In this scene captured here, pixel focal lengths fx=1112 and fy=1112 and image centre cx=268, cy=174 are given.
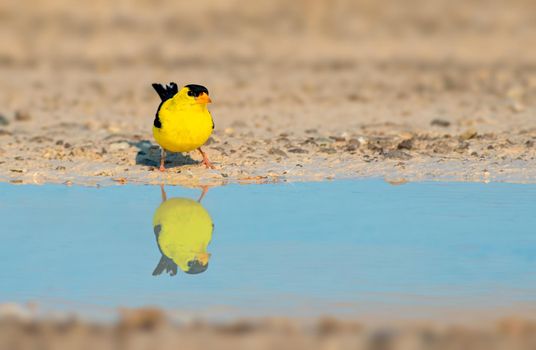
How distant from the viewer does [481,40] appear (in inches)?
707

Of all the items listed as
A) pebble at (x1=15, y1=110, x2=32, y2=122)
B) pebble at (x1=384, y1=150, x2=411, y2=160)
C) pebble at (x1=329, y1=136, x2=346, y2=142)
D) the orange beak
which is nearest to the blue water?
the orange beak

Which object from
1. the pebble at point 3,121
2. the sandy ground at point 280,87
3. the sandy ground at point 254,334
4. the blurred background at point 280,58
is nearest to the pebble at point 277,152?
the sandy ground at point 280,87

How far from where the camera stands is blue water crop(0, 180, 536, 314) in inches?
201

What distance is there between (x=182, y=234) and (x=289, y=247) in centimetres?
71

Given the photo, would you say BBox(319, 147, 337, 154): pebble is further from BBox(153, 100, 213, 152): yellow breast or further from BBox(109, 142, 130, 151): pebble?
BBox(109, 142, 130, 151): pebble

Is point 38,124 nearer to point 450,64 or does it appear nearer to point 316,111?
point 316,111

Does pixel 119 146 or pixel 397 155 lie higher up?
pixel 119 146

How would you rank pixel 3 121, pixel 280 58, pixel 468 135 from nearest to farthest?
1. pixel 468 135
2. pixel 3 121
3. pixel 280 58

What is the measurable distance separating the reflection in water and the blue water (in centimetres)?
6

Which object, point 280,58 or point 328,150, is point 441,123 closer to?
point 328,150

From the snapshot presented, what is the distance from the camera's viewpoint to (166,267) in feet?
18.8

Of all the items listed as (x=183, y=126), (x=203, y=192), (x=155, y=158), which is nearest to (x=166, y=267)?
(x=203, y=192)

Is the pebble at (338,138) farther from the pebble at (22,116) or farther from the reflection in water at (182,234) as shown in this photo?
the pebble at (22,116)

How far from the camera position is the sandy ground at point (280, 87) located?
30.8 ft
